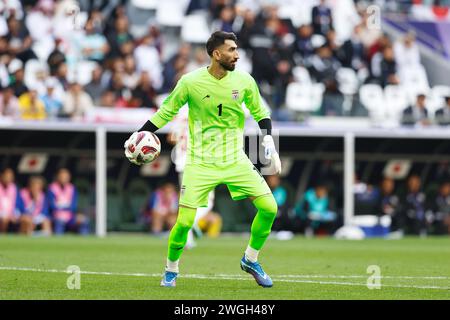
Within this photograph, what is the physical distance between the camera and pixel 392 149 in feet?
89.6

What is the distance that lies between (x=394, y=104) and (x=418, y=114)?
560 millimetres

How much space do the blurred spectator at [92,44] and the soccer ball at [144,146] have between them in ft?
44.6

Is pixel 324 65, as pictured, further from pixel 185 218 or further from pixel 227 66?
pixel 185 218

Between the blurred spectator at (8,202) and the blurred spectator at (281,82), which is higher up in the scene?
the blurred spectator at (281,82)

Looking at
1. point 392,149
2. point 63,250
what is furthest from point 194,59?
point 63,250

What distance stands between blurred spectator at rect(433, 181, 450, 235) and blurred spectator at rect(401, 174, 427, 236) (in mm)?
395

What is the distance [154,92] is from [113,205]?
2.94m

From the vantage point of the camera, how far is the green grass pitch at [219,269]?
10.5 metres

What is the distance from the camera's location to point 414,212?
26516 mm

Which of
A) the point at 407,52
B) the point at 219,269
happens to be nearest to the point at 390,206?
the point at 407,52

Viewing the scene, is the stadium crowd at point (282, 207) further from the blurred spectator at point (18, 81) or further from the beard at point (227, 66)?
the beard at point (227, 66)

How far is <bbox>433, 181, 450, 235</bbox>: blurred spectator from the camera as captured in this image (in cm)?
2672

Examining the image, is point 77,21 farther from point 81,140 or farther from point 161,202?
point 161,202

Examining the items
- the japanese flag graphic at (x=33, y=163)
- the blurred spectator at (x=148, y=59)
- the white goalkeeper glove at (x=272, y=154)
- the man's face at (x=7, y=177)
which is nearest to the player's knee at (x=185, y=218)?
the white goalkeeper glove at (x=272, y=154)
